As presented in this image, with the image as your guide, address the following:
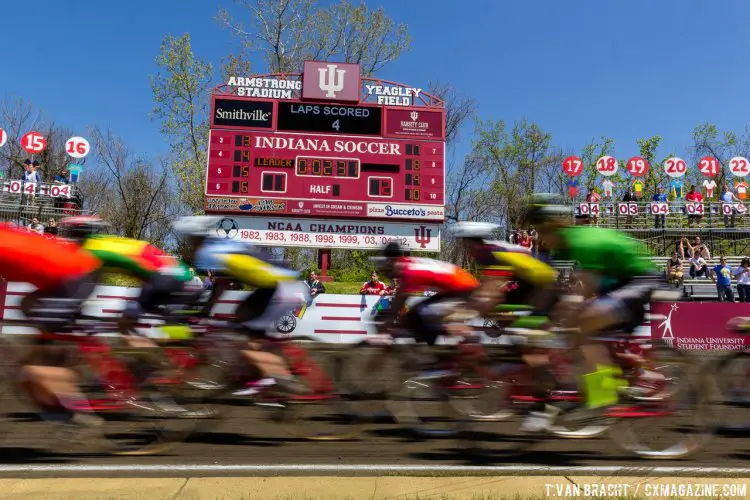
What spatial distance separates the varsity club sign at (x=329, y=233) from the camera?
19.0m

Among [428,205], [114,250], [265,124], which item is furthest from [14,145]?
[114,250]

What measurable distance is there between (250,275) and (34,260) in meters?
1.86

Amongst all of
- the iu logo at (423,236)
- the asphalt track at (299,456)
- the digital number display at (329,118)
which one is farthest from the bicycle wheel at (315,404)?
the digital number display at (329,118)

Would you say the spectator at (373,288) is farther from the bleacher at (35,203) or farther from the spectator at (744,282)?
the bleacher at (35,203)

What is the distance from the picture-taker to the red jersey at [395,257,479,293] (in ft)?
21.0

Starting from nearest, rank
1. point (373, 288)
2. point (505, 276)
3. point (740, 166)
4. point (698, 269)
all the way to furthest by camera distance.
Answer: point (505, 276), point (373, 288), point (698, 269), point (740, 166)

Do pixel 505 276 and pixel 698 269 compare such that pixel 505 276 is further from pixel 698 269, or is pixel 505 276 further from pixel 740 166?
pixel 740 166

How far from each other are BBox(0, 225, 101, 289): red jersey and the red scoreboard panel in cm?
1401

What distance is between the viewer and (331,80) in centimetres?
1995

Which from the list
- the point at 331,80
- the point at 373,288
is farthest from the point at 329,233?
the point at 331,80

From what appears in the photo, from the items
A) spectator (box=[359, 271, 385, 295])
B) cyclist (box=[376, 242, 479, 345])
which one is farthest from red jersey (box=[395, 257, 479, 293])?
spectator (box=[359, 271, 385, 295])

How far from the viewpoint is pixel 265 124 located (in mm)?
19422

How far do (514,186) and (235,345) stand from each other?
1511 inches

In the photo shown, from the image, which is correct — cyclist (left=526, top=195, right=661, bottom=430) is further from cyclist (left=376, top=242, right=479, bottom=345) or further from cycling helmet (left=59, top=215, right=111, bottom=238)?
cycling helmet (left=59, top=215, right=111, bottom=238)
